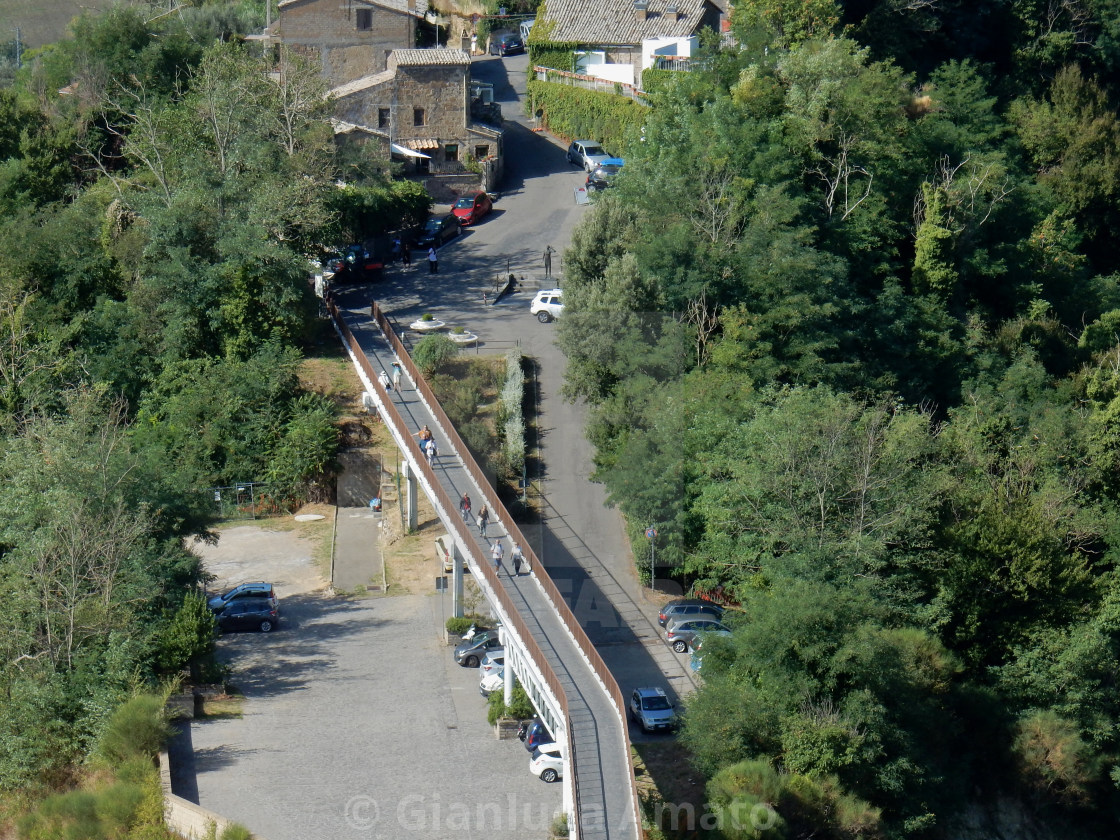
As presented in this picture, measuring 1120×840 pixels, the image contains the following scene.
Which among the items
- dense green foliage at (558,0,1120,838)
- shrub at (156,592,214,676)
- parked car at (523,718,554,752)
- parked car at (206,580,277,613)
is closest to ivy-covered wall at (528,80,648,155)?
dense green foliage at (558,0,1120,838)

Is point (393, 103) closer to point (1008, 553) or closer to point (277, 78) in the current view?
point (277, 78)

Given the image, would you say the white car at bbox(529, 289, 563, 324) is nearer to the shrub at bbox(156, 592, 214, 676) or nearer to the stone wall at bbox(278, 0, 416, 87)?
the stone wall at bbox(278, 0, 416, 87)

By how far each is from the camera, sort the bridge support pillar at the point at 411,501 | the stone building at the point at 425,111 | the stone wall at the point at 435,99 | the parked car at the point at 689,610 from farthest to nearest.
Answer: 1. the stone wall at the point at 435,99
2. the stone building at the point at 425,111
3. the bridge support pillar at the point at 411,501
4. the parked car at the point at 689,610

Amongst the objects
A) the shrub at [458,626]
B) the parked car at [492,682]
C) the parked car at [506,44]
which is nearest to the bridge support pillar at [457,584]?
the shrub at [458,626]

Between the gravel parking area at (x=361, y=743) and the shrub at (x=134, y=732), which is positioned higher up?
the shrub at (x=134, y=732)

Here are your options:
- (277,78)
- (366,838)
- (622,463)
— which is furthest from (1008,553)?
(277,78)

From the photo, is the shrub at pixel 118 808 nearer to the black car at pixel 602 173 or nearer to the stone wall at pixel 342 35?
the black car at pixel 602 173

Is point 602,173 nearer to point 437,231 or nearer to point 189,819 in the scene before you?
point 437,231
